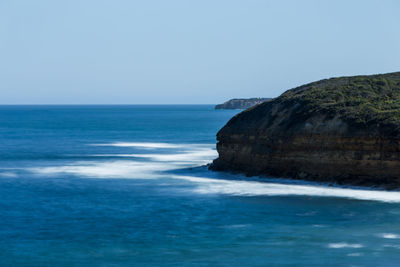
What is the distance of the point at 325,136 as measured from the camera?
3938 cm

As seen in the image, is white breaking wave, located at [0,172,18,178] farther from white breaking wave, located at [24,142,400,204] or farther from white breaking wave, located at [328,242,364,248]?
white breaking wave, located at [328,242,364,248]

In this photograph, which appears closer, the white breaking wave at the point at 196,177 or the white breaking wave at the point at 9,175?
the white breaking wave at the point at 196,177

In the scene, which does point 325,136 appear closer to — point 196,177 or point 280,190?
point 280,190

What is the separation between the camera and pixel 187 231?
26.9 m

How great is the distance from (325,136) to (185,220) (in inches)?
533

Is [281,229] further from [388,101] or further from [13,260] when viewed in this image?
[388,101]

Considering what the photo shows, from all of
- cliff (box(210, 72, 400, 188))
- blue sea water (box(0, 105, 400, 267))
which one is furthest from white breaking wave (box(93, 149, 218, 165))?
cliff (box(210, 72, 400, 188))

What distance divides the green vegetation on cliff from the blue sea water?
5.53m

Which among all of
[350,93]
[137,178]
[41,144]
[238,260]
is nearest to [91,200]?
[137,178]

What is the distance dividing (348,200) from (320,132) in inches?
295

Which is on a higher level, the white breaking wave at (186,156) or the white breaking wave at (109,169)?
the white breaking wave at (186,156)

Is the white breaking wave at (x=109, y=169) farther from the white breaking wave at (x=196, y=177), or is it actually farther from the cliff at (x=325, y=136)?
the cliff at (x=325, y=136)

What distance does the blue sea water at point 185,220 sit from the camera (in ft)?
74.5

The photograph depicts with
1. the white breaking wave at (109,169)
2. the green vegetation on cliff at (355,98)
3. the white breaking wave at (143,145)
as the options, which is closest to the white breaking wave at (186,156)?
the white breaking wave at (109,169)
